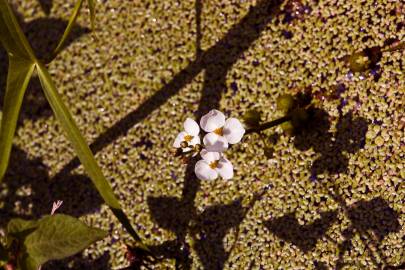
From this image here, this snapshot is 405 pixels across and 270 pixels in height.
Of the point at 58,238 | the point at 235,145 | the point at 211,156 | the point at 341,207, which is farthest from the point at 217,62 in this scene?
the point at 58,238

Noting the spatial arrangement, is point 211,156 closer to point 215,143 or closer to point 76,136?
point 215,143

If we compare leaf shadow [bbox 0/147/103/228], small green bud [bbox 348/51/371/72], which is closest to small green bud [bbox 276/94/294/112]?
small green bud [bbox 348/51/371/72]

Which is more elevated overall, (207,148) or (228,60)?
(228,60)

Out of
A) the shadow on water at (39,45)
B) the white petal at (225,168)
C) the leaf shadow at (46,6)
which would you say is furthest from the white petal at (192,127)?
the leaf shadow at (46,6)

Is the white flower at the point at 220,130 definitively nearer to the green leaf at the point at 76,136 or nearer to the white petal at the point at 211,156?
Result: the white petal at the point at 211,156

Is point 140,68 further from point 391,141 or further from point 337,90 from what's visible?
point 391,141

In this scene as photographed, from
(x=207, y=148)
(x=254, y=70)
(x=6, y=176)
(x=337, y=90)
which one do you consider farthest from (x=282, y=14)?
(x=6, y=176)
